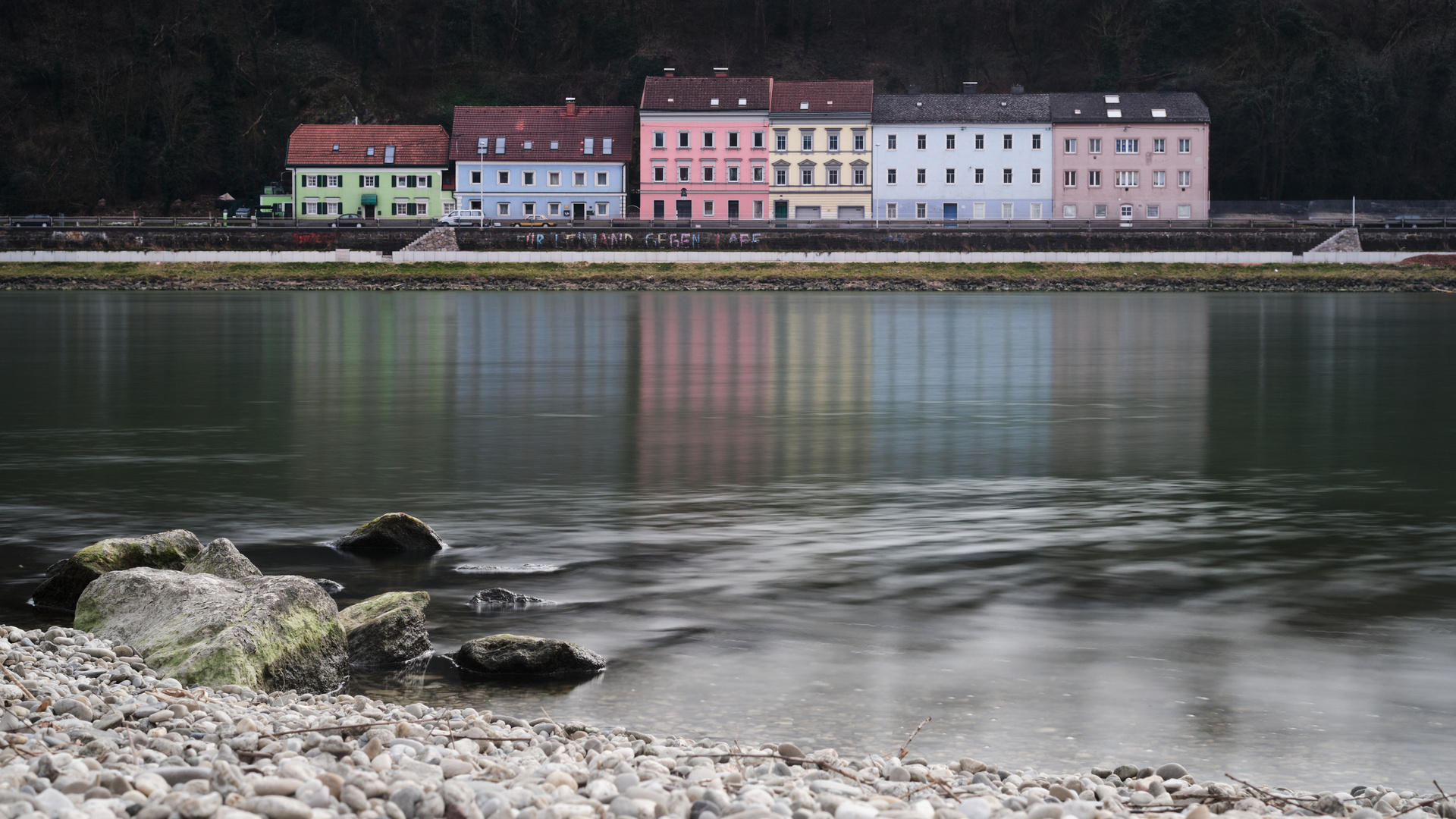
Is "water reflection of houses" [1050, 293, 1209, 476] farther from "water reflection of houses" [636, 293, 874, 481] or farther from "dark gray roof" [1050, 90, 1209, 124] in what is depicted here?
"dark gray roof" [1050, 90, 1209, 124]

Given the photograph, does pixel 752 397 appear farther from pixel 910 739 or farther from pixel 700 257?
pixel 700 257

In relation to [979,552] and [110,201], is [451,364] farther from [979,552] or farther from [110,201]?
[110,201]

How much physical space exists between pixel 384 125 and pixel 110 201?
22.6 meters

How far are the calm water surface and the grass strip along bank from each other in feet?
160

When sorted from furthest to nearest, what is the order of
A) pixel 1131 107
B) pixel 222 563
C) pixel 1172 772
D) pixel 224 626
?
1. pixel 1131 107
2. pixel 222 563
3. pixel 224 626
4. pixel 1172 772

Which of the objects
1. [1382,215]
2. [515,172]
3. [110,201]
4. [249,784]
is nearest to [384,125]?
[515,172]

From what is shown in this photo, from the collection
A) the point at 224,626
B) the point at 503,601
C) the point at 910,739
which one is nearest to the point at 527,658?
the point at 224,626

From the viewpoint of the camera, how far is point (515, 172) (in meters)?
116

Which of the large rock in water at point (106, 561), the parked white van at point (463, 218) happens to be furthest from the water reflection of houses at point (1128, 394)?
the parked white van at point (463, 218)

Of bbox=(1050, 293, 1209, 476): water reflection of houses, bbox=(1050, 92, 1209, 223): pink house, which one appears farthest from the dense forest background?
bbox=(1050, 293, 1209, 476): water reflection of houses

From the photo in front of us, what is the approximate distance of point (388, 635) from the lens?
421 inches

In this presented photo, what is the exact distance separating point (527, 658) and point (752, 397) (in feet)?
67.3

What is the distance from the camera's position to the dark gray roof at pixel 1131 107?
111m

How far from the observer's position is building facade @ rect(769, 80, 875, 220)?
113500 millimetres
